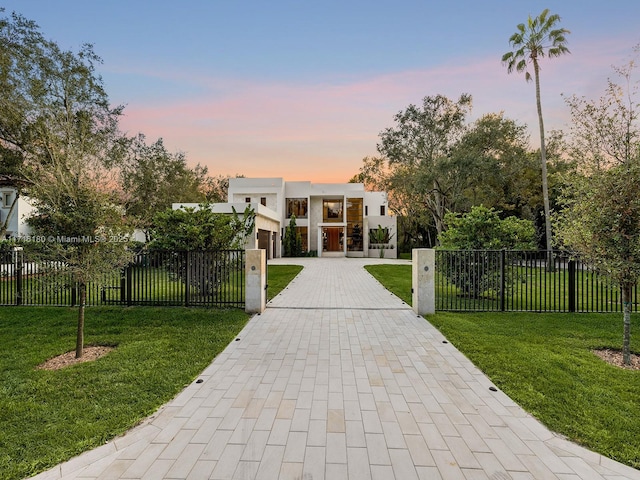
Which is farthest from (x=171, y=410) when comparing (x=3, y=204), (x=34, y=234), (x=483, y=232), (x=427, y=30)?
(x=3, y=204)

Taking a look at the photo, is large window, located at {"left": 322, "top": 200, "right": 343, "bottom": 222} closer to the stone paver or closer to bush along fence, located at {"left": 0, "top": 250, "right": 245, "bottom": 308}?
bush along fence, located at {"left": 0, "top": 250, "right": 245, "bottom": 308}

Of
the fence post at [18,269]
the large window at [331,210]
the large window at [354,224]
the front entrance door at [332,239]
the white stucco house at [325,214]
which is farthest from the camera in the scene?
the large window at [354,224]

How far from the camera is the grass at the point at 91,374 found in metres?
2.83

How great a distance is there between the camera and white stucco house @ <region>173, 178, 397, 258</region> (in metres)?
30.0

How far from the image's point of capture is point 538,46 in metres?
20.3

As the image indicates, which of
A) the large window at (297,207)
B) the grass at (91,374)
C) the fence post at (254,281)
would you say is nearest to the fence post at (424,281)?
the fence post at (254,281)

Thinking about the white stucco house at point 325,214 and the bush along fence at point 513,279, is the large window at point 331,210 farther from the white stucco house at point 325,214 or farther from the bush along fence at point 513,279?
the bush along fence at point 513,279

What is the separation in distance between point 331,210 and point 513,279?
24009 mm

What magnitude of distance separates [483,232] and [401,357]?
590 centimetres

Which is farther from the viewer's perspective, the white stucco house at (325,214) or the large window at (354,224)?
the large window at (354,224)

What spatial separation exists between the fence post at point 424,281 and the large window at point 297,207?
2410cm

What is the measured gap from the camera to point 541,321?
7.02 meters

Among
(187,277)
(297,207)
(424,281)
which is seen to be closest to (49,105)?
(187,277)

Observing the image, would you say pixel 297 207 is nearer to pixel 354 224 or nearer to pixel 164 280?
pixel 354 224
